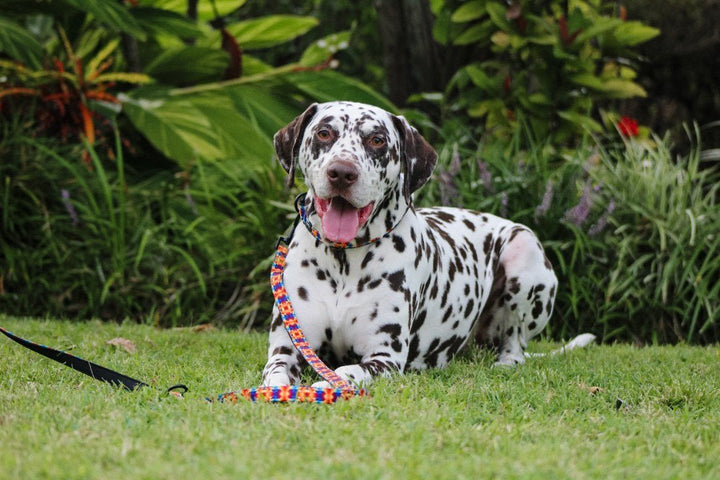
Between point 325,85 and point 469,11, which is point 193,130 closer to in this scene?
point 325,85

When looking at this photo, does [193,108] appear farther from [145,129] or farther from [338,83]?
[338,83]

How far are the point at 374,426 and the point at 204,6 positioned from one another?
8.15m

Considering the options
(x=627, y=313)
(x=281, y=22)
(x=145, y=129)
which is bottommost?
(x=627, y=313)

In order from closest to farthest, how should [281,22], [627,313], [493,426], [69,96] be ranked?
[493,426], [627,313], [69,96], [281,22]

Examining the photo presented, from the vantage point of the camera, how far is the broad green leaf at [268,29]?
9.42 m

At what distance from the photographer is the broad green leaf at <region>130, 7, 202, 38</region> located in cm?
859

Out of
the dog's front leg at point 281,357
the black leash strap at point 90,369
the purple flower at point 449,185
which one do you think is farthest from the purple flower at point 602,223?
the black leash strap at point 90,369

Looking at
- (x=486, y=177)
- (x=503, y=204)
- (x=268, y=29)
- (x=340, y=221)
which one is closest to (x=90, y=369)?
(x=340, y=221)

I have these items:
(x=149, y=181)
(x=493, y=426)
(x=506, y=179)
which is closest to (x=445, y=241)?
(x=493, y=426)

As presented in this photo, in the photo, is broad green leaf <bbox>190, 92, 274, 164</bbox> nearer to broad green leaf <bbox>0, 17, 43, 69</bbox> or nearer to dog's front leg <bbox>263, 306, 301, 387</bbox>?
broad green leaf <bbox>0, 17, 43, 69</bbox>

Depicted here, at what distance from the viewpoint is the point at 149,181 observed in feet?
26.0

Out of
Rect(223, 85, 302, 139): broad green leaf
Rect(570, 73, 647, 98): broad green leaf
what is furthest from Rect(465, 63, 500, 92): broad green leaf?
Rect(223, 85, 302, 139): broad green leaf

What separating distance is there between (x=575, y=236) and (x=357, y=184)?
11.2ft

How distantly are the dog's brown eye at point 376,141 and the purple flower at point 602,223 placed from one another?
10.3 ft
